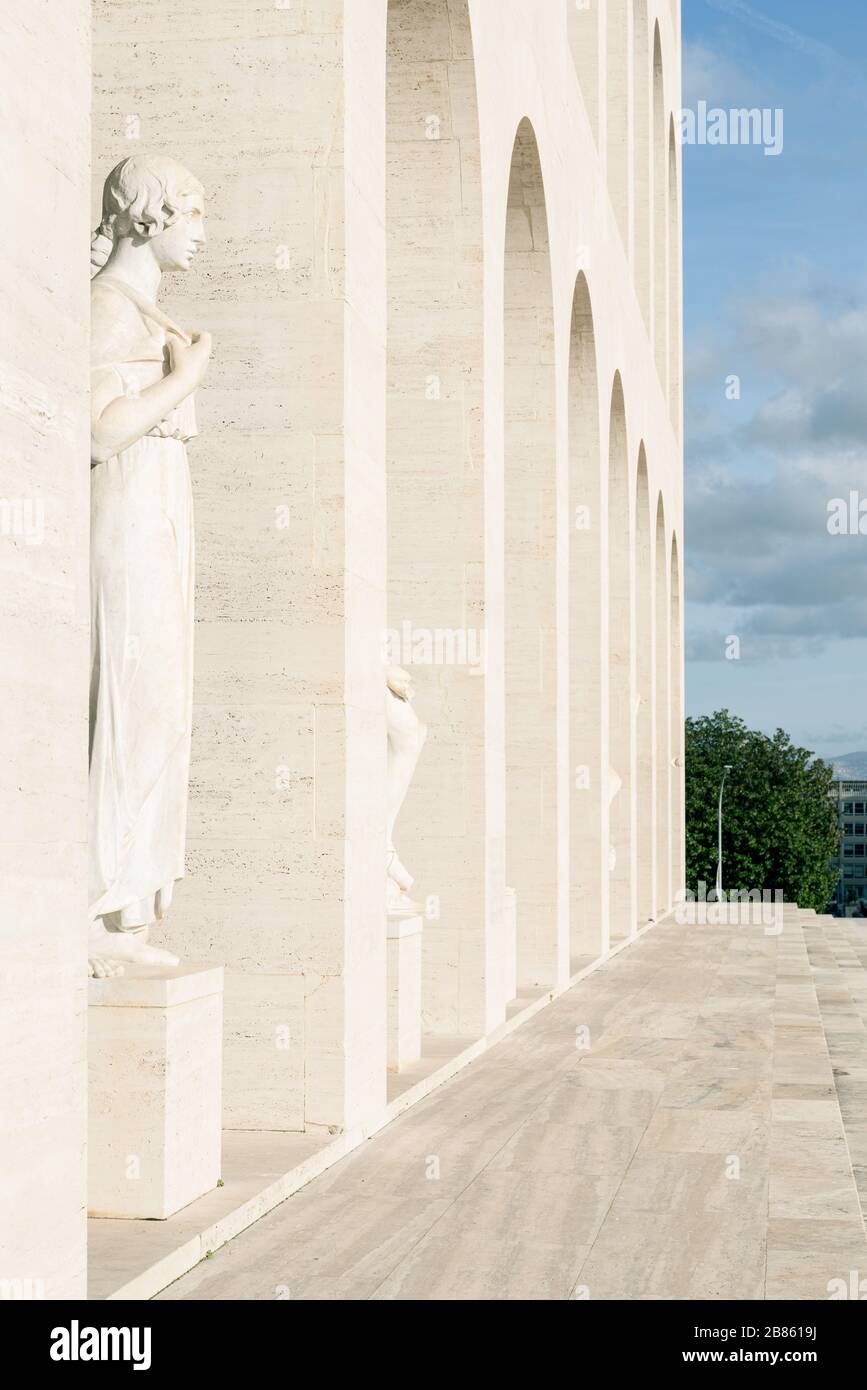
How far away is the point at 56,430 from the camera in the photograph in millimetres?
5070

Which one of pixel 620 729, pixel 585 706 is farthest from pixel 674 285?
pixel 585 706

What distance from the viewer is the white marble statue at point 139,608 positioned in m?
7.10

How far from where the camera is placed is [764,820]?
7850 centimetres

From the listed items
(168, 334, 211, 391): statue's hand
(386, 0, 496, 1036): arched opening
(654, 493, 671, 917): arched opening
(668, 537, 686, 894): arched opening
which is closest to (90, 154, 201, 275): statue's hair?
(168, 334, 211, 391): statue's hand

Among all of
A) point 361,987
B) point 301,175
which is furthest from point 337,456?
point 361,987

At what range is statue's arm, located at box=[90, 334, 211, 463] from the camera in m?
6.77

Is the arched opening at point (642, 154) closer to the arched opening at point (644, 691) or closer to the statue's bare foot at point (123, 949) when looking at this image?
the arched opening at point (644, 691)

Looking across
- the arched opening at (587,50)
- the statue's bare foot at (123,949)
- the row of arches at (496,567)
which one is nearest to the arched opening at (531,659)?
the row of arches at (496,567)

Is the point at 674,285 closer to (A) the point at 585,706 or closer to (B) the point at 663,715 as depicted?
(B) the point at 663,715

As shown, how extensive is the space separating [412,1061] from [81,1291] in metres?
6.09

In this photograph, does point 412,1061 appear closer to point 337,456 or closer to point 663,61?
point 337,456

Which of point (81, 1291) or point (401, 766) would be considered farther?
point (401, 766)

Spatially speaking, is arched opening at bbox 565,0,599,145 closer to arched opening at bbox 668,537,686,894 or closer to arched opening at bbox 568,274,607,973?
arched opening at bbox 568,274,607,973

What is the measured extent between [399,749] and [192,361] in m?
4.99
